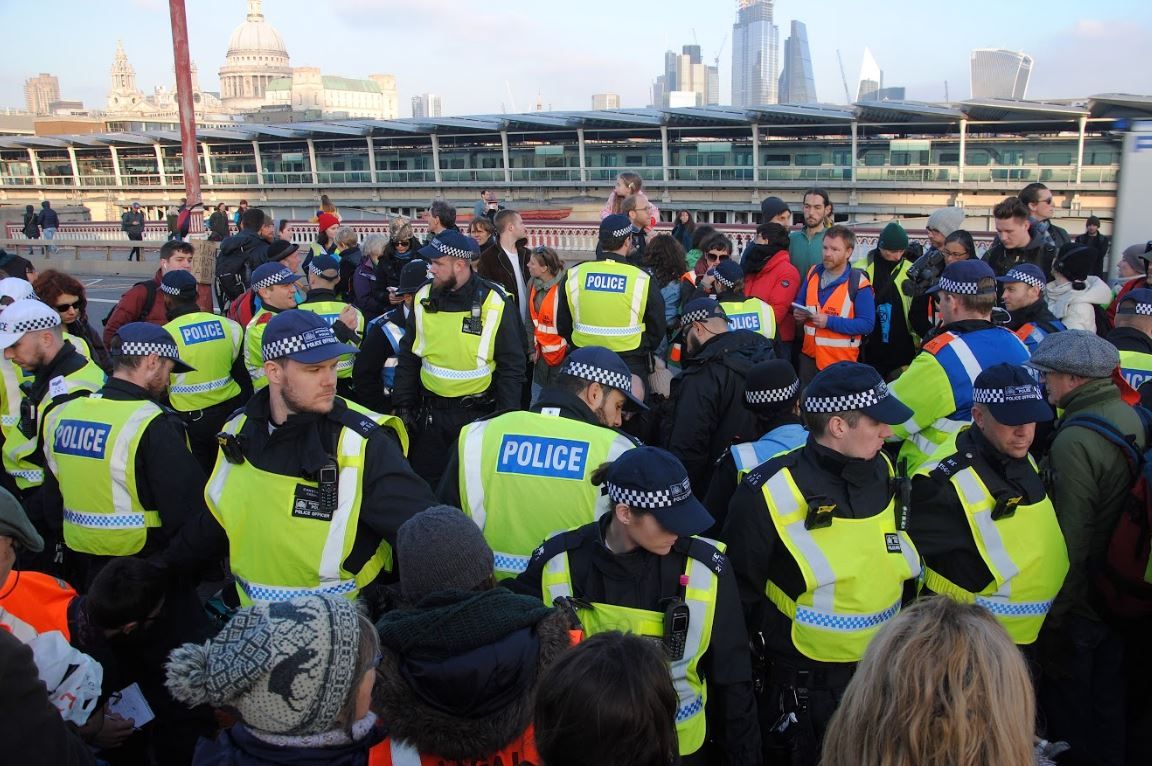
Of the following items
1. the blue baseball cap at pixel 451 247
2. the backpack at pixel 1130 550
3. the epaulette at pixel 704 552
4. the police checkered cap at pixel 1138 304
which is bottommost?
the backpack at pixel 1130 550

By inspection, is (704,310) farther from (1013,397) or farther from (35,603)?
(35,603)

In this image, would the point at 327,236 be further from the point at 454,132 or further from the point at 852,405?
the point at 454,132

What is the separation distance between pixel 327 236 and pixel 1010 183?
29.8 meters

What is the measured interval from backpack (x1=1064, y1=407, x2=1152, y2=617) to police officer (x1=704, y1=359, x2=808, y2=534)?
123cm

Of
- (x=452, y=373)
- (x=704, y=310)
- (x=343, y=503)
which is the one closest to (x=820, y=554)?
(x=343, y=503)

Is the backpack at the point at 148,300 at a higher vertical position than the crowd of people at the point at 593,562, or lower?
higher

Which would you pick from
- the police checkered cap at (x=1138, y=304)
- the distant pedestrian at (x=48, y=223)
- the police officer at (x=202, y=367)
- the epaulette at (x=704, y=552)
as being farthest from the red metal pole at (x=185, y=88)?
the epaulette at (x=704, y=552)

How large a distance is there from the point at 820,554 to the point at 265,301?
15.2 feet

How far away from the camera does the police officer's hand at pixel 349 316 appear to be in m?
6.49

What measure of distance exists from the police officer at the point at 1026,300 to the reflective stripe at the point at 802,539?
3.17 m

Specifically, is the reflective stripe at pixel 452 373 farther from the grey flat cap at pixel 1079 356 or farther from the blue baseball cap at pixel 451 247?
the grey flat cap at pixel 1079 356

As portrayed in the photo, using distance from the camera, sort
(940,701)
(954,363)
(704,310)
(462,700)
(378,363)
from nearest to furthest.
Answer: (940,701), (462,700), (954,363), (704,310), (378,363)

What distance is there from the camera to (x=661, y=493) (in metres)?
2.64

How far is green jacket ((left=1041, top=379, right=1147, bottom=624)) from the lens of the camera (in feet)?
11.7
